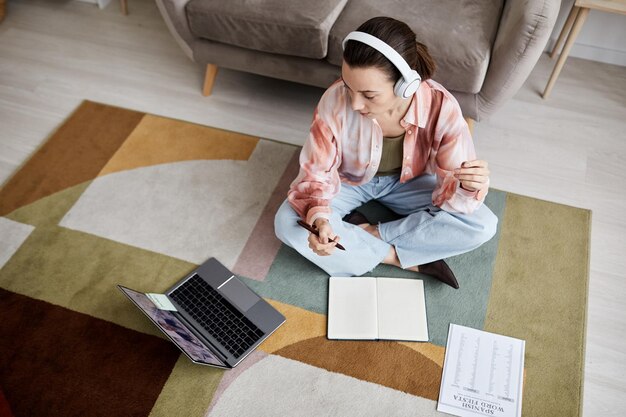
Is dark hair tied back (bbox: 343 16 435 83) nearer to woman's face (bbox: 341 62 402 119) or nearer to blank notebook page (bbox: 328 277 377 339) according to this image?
woman's face (bbox: 341 62 402 119)

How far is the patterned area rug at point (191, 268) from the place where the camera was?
152 centimetres

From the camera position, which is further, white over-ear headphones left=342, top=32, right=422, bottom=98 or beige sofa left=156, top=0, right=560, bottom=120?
beige sofa left=156, top=0, right=560, bottom=120

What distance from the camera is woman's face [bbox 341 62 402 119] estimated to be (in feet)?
4.08

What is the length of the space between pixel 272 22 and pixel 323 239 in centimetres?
84

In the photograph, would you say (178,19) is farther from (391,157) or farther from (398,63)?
(398,63)

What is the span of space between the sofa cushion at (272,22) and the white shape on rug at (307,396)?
1075mm

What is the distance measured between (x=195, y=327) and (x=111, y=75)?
4.45 ft

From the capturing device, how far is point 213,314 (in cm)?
164

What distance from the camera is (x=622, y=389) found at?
1.53 m

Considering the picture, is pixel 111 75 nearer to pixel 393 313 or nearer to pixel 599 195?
pixel 393 313

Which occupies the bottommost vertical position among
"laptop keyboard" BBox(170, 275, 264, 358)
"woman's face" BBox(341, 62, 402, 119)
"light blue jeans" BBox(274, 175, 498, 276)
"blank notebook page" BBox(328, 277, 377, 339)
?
"laptop keyboard" BBox(170, 275, 264, 358)

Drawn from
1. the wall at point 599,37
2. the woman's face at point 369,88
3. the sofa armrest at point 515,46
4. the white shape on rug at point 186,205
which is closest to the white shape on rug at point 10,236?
the white shape on rug at point 186,205

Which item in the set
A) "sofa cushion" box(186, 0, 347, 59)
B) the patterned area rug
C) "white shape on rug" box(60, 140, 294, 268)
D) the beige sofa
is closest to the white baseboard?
the beige sofa

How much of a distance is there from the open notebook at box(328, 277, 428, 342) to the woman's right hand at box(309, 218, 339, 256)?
9.7 inches
